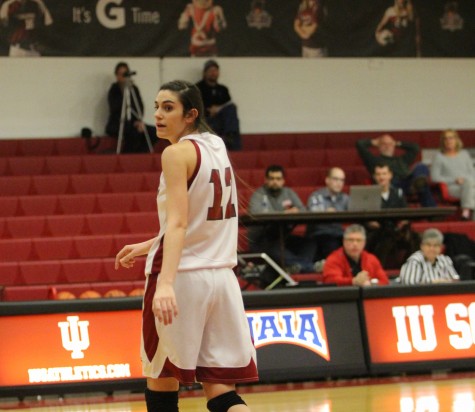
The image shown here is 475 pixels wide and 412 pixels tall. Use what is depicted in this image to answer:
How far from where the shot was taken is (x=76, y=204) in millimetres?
12078

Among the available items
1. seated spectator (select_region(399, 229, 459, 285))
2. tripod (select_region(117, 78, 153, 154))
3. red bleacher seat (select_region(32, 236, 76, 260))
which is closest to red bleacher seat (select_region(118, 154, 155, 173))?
tripod (select_region(117, 78, 153, 154))

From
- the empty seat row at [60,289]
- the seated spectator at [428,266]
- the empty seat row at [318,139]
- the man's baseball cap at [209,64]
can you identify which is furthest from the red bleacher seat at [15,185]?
the seated spectator at [428,266]

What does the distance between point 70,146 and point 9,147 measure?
78 centimetres

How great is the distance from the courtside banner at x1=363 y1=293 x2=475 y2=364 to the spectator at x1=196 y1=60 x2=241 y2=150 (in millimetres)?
5807

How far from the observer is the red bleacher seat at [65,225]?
1158 cm

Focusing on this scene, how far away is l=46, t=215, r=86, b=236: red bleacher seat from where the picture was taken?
11578 millimetres

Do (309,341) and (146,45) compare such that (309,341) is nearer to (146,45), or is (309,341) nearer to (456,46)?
(146,45)

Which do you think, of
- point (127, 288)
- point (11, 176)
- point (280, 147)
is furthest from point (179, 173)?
point (280, 147)

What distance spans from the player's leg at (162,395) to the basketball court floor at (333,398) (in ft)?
8.26

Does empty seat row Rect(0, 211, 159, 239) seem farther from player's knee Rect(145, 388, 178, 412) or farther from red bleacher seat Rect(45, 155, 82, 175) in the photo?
player's knee Rect(145, 388, 178, 412)

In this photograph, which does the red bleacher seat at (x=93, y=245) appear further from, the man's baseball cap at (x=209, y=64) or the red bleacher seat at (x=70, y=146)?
the man's baseball cap at (x=209, y=64)

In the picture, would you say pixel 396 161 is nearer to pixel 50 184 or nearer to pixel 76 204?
pixel 76 204

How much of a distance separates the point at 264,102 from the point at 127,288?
520 cm

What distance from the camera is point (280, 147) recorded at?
1430 centimetres
